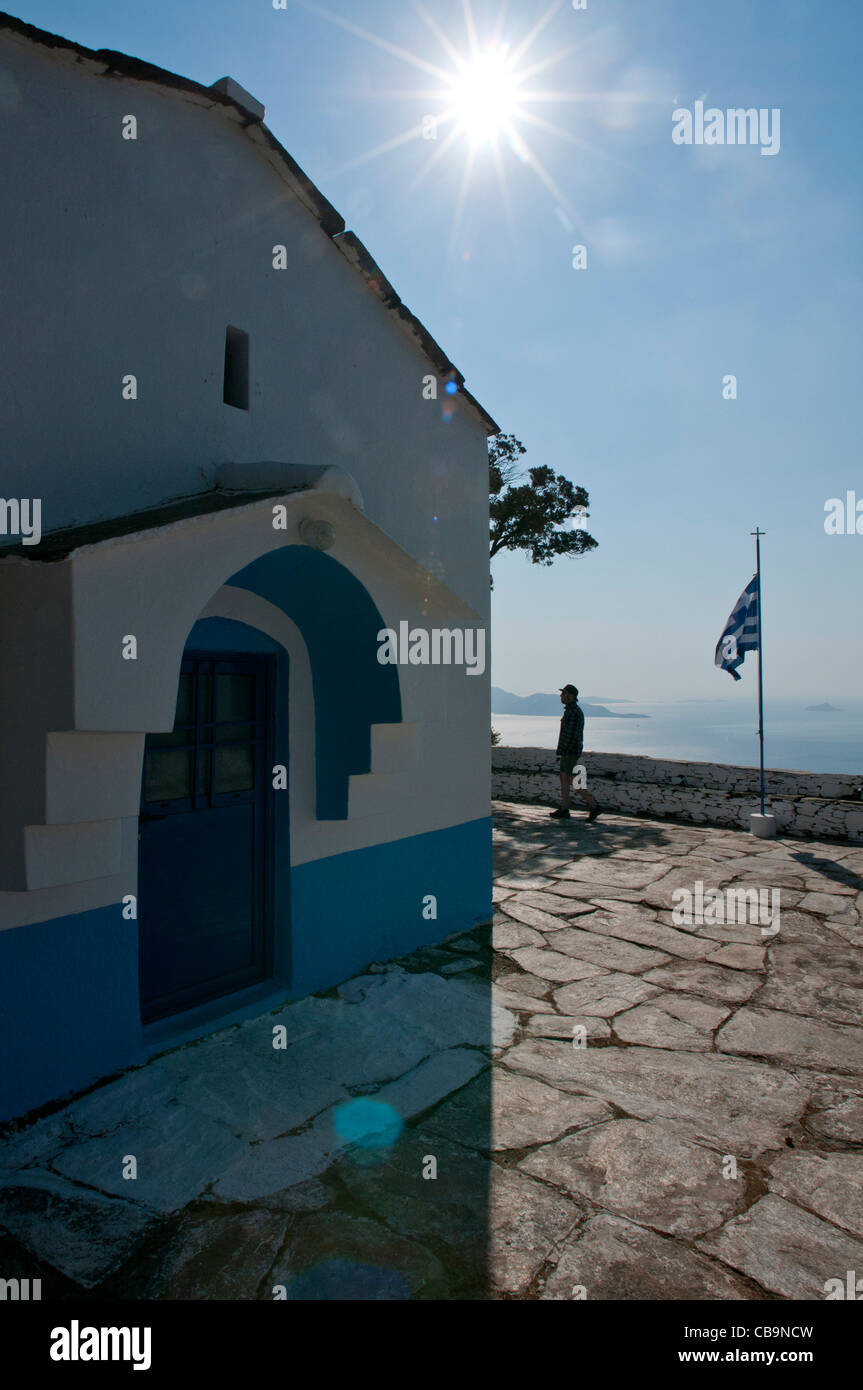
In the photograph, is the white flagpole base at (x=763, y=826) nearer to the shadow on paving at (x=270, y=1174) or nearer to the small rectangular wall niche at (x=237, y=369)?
the shadow on paving at (x=270, y=1174)

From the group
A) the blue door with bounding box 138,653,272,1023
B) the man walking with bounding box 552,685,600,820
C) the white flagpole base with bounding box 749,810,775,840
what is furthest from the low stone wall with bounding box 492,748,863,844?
the blue door with bounding box 138,653,272,1023

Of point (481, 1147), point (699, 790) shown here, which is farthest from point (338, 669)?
point (699, 790)

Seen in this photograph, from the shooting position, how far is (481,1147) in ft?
10.7

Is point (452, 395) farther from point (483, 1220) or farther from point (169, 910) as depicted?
point (483, 1220)

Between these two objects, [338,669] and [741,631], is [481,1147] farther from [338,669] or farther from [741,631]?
[741,631]

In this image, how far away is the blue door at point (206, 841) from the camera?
418 cm

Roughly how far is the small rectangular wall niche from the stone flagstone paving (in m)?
3.59

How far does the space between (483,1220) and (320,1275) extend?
0.63 m

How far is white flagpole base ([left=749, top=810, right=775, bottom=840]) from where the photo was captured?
10.3m

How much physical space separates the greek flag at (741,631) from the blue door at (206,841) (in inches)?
296

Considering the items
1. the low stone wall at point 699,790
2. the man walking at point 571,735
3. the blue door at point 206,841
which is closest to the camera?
the blue door at point 206,841

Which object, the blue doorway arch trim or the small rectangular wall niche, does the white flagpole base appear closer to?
the blue doorway arch trim

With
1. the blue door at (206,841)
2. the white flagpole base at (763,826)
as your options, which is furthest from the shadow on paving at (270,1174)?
the white flagpole base at (763,826)

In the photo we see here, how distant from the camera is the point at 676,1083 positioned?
151 inches
